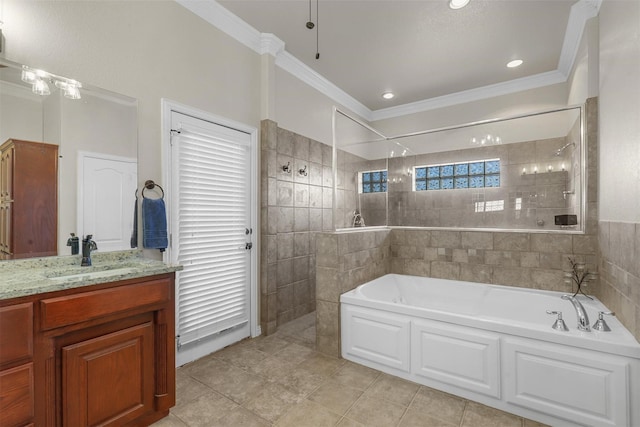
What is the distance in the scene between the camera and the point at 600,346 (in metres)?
1.62

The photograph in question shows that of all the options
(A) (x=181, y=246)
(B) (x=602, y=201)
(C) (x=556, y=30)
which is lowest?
(A) (x=181, y=246)

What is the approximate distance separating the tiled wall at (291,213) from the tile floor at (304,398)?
71 cm

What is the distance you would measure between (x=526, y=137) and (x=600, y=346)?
7.34 feet

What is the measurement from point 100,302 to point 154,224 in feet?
2.42

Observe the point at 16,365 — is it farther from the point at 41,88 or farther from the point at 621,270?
the point at 621,270

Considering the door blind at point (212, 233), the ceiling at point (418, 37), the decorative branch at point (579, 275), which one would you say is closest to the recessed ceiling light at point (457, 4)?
the ceiling at point (418, 37)

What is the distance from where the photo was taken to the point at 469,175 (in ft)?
11.1

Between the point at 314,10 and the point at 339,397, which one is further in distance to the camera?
the point at 314,10

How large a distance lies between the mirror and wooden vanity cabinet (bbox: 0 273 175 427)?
57cm

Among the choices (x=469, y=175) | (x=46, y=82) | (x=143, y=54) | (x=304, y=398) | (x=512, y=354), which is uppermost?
(x=143, y=54)

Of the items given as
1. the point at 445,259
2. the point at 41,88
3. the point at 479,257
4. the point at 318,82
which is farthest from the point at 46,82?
the point at 479,257

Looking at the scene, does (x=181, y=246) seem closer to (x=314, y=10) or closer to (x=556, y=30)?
(x=314, y=10)

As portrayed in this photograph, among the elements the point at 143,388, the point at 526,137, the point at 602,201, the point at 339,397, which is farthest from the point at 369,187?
the point at 143,388

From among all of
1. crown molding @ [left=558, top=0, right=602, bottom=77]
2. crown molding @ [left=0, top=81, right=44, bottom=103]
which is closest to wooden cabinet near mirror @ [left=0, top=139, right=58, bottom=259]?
crown molding @ [left=0, top=81, right=44, bottom=103]
